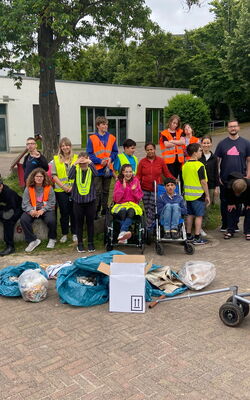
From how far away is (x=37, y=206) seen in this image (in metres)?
6.52

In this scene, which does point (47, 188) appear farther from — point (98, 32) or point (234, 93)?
point (234, 93)

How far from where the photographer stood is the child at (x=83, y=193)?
6145 mm

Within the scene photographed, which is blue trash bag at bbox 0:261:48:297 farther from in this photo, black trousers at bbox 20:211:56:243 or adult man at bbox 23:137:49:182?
adult man at bbox 23:137:49:182

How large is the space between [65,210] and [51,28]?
14.6ft

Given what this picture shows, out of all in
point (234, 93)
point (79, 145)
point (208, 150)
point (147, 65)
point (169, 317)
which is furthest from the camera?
point (147, 65)

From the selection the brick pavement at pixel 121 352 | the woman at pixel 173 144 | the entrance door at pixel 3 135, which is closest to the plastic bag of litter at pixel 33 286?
the brick pavement at pixel 121 352

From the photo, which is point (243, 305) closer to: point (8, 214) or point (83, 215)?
point (83, 215)

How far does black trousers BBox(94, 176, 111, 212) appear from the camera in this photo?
7.05m

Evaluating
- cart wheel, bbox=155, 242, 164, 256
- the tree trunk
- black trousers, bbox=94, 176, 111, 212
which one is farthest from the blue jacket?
the tree trunk

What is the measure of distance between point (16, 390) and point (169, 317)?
1.72m

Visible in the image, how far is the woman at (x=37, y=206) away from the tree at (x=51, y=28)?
2849 millimetres

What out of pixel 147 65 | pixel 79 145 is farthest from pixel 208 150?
pixel 147 65

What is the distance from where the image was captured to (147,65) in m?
39.2

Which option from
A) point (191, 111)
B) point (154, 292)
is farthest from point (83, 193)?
point (191, 111)
